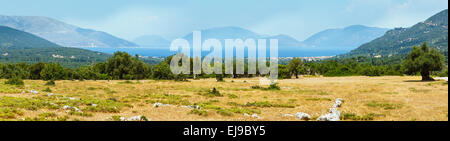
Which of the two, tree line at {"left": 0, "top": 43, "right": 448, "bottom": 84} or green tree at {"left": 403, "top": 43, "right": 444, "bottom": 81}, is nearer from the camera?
green tree at {"left": 403, "top": 43, "right": 444, "bottom": 81}

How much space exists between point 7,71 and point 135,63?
32.4m

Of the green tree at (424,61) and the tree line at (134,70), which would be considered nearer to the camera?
the green tree at (424,61)

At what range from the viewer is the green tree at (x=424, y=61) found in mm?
42531

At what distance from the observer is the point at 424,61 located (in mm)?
42375

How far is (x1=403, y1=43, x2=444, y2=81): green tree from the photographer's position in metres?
42.5

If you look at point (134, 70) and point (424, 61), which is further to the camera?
point (134, 70)

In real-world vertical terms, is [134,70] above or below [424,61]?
below

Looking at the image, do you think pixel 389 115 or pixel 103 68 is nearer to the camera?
pixel 389 115

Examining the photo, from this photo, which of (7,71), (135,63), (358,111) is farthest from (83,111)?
(7,71)
